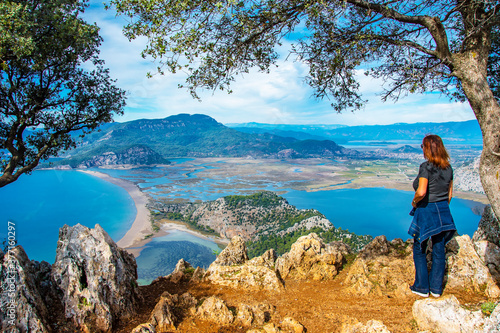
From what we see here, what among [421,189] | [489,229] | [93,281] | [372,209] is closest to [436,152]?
[421,189]

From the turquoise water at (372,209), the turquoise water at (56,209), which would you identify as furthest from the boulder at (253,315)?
the turquoise water at (372,209)

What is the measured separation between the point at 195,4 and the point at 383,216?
79360 mm

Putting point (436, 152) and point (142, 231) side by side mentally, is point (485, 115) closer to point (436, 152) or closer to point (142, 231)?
point (436, 152)

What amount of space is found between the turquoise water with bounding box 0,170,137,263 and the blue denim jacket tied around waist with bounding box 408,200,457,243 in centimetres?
5483

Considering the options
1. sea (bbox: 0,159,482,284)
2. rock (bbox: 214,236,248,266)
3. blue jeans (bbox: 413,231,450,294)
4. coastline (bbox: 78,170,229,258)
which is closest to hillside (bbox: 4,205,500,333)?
blue jeans (bbox: 413,231,450,294)

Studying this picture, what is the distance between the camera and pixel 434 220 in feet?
13.1

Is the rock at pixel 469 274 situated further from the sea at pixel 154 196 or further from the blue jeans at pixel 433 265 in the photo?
the sea at pixel 154 196

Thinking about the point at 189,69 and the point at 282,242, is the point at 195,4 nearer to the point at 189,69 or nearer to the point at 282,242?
the point at 189,69

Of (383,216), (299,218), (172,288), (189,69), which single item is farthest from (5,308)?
(383,216)

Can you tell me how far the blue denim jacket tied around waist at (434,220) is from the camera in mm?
3961

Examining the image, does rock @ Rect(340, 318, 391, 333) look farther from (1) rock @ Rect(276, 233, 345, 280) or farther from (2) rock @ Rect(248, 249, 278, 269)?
(2) rock @ Rect(248, 249, 278, 269)

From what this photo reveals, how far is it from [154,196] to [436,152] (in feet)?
307

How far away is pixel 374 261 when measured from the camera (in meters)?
5.44

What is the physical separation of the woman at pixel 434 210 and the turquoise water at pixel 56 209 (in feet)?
180
